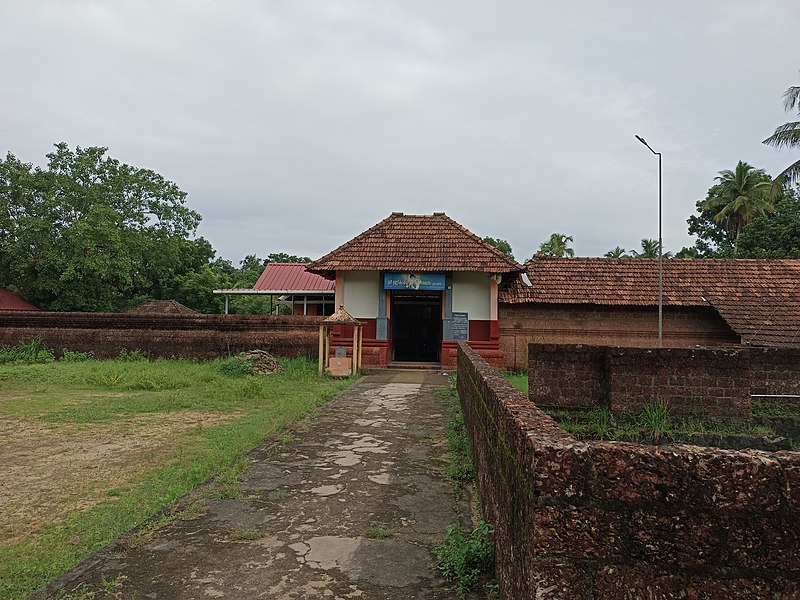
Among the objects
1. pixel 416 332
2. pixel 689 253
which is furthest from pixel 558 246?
pixel 416 332

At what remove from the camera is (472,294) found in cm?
1558

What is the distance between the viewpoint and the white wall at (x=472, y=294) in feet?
50.9

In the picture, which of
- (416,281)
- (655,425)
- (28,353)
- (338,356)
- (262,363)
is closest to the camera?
(655,425)

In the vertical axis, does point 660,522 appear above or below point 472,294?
below

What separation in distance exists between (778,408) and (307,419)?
7.27 meters

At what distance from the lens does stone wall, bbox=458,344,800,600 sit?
6.10ft

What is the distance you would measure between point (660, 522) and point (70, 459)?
251 inches

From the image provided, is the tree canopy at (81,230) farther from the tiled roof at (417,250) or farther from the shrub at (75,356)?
the tiled roof at (417,250)

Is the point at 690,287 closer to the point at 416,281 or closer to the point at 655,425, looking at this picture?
the point at 416,281

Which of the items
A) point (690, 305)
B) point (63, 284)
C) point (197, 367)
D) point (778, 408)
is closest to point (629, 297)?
point (690, 305)

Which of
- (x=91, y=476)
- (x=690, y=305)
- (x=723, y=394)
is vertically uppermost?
(x=690, y=305)

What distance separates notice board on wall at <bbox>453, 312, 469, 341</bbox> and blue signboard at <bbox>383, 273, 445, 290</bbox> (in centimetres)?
93

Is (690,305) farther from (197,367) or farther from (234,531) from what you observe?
(234,531)

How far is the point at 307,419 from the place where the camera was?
830cm
